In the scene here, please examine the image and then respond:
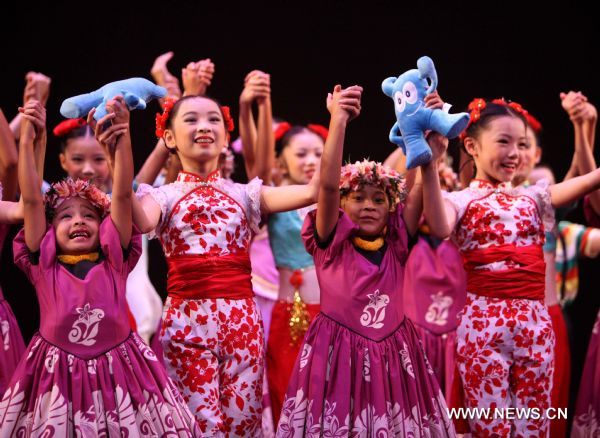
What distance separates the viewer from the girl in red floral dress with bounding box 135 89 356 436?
266cm

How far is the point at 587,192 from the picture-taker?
2.93m

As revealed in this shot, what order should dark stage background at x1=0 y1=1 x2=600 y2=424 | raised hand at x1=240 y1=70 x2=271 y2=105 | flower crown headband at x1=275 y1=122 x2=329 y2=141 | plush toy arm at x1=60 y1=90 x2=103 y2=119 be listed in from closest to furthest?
plush toy arm at x1=60 y1=90 x2=103 y2=119 → raised hand at x1=240 y1=70 x2=271 y2=105 → flower crown headband at x1=275 y1=122 x2=329 y2=141 → dark stage background at x1=0 y1=1 x2=600 y2=424

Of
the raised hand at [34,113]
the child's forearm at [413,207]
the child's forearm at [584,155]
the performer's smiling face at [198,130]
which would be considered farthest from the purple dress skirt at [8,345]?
the child's forearm at [584,155]

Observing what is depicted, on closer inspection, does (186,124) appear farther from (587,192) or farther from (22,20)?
(22,20)

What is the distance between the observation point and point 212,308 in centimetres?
271

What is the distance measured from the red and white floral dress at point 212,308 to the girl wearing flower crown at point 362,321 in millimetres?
160

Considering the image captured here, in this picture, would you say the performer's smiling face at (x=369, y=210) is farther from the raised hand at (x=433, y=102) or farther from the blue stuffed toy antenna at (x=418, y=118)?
the raised hand at (x=433, y=102)

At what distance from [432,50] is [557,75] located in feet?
2.22

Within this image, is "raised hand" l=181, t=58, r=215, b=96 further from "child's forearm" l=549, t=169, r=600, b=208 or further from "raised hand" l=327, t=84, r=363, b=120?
"child's forearm" l=549, t=169, r=600, b=208

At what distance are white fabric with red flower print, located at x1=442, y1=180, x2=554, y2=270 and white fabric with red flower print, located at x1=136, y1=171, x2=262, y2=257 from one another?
0.72 m

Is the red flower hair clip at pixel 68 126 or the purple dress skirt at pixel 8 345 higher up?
the red flower hair clip at pixel 68 126

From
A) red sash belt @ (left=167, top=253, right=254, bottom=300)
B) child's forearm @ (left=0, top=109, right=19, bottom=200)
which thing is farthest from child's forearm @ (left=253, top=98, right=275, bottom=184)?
child's forearm @ (left=0, top=109, right=19, bottom=200)

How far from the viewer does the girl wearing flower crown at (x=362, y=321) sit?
2576mm

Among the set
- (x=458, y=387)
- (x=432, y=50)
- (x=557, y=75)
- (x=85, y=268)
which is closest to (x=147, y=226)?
(x=85, y=268)
